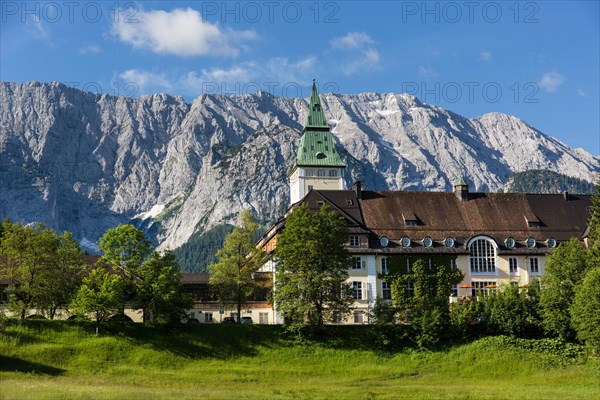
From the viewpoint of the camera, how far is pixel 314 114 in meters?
157

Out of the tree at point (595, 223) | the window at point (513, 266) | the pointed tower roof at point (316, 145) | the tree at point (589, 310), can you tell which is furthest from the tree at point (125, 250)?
the pointed tower roof at point (316, 145)

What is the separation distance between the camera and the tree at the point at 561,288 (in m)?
74.9

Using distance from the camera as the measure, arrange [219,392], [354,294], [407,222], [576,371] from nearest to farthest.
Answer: [219,392] < [576,371] < [354,294] < [407,222]

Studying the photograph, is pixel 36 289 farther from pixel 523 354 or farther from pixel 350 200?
pixel 523 354

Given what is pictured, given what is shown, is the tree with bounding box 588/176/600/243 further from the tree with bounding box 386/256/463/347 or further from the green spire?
the green spire

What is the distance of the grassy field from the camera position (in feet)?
190

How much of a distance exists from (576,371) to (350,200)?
121 feet

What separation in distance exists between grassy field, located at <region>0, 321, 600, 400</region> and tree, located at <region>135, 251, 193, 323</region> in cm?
184

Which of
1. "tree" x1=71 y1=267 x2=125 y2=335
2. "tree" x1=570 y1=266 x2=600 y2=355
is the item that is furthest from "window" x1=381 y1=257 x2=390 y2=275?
"tree" x1=71 y1=267 x2=125 y2=335


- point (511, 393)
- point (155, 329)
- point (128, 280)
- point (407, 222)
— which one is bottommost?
point (511, 393)

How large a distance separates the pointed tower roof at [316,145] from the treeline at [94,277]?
236 feet

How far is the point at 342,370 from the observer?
69312 millimetres

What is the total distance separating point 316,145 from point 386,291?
68.8 metres

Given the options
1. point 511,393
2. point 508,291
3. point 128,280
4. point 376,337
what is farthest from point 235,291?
point 511,393
